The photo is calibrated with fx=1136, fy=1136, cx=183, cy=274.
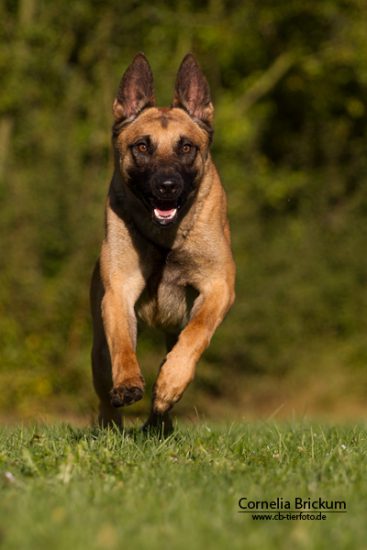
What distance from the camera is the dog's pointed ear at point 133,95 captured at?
7195 millimetres

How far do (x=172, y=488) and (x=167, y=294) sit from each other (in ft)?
7.91

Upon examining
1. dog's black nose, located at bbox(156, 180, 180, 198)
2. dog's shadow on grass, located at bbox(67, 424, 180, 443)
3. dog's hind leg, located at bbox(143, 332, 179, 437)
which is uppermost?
dog's black nose, located at bbox(156, 180, 180, 198)

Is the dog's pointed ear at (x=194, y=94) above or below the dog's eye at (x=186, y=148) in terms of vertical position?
above

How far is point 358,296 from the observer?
1831 centimetres

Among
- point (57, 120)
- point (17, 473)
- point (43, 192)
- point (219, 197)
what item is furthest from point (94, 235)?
point (17, 473)

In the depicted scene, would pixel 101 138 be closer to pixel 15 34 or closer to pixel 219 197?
pixel 15 34

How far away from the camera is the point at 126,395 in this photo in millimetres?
5684

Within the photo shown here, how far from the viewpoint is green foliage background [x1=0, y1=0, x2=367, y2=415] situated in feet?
49.5

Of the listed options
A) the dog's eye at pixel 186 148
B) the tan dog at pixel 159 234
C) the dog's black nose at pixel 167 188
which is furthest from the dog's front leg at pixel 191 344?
the dog's eye at pixel 186 148

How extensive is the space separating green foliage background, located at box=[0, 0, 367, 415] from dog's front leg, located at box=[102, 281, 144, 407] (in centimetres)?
844

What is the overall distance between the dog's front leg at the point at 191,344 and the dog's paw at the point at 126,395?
19cm

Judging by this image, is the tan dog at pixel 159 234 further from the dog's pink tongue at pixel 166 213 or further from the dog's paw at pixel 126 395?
the dog's paw at pixel 126 395

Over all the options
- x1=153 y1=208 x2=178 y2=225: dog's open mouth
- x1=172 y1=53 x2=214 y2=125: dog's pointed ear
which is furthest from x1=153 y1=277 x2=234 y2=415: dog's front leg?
x1=172 y1=53 x2=214 y2=125: dog's pointed ear

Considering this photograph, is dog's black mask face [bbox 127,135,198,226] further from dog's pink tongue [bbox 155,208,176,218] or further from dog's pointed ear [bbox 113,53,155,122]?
dog's pointed ear [bbox 113,53,155,122]
